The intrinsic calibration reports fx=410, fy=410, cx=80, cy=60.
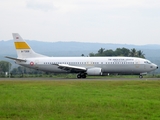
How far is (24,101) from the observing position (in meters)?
19.0

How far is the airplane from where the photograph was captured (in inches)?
2012

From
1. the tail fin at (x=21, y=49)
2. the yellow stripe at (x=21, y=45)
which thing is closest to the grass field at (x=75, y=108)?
the tail fin at (x=21, y=49)

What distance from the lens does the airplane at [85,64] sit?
168 ft

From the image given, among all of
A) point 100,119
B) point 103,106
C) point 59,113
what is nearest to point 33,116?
point 59,113

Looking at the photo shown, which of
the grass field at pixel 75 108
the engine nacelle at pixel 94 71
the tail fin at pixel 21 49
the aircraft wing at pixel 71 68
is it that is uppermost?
the tail fin at pixel 21 49

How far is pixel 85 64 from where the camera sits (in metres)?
52.4

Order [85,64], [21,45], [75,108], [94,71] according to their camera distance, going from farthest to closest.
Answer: [21,45] → [85,64] → [94,71] → [75,108]

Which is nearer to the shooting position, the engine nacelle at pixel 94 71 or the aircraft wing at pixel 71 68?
the engine nacelle at pixel 94 71

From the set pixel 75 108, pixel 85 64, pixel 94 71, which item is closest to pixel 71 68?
pixel 85 64

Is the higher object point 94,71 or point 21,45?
point 21,45

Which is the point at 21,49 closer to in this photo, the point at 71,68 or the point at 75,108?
the point at 71,68

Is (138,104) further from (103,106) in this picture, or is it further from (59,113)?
(59,113)

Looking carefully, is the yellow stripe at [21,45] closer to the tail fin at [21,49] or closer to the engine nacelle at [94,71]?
the tail fin at [21,49]

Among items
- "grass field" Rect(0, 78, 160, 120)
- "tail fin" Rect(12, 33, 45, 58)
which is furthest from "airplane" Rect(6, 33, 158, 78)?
"grass field" Rect(0, 78, 160, 120)
